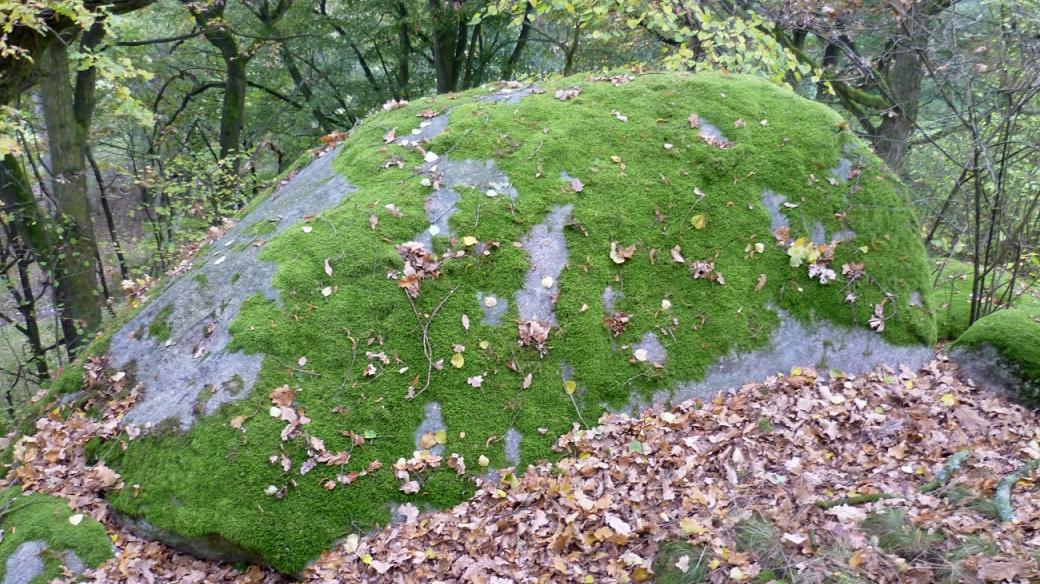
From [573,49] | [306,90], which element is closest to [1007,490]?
[573,49]

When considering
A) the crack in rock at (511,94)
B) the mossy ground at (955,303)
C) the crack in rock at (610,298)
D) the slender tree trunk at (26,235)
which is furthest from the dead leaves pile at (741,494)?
the slender tree trunk at (26,235)

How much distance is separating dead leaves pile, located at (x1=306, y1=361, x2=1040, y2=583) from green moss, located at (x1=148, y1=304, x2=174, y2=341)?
2.28m

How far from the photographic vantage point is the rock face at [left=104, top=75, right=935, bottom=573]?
13.7ft

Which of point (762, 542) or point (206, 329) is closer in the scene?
point (762, 542)

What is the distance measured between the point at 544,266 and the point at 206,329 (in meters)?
2.70

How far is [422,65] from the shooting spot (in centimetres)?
1631

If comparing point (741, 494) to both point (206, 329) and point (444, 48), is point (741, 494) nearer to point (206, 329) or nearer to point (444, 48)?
point (206, 329)

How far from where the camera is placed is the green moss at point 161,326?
15.9ft

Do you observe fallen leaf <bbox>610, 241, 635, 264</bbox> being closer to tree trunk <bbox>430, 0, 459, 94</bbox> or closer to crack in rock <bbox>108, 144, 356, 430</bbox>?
crack in rock <bbox>108, 144, 356, 430</bbox>

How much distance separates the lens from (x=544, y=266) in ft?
16.6

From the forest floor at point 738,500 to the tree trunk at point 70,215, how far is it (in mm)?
5605

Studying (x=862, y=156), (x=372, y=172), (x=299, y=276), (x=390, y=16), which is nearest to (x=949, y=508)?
(x=862, y=156)

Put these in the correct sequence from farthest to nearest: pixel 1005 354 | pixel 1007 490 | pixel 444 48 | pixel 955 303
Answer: pixel 444 48 → pixel 955 303 → pixel 1005 354 → pixel 1007 490

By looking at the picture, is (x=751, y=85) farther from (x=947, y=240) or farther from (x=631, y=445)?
(x=631, y=445)
